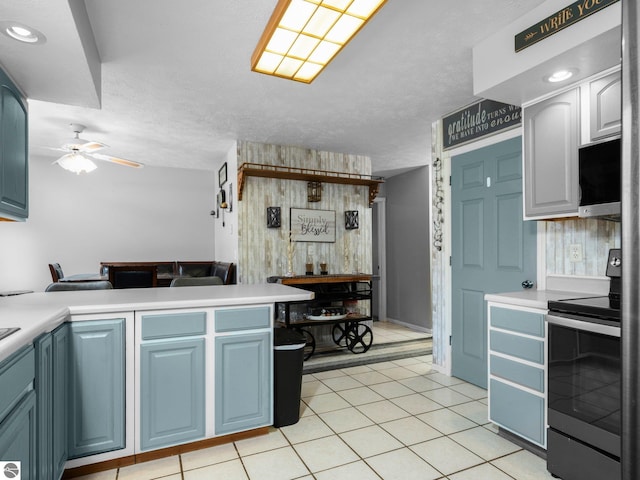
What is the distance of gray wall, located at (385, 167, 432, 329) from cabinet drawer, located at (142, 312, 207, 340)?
13.4 feet

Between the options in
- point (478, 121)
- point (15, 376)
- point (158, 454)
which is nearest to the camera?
point (15, 376)

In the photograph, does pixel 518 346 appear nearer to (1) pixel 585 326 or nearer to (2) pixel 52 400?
(1) pixel 585 326

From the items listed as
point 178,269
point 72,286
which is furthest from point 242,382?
point 178,269

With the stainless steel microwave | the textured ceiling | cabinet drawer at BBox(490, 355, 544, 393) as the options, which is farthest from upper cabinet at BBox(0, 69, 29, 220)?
the stainless steel microwave

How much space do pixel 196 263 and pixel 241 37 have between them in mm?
4307

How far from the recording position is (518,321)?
2.36 m

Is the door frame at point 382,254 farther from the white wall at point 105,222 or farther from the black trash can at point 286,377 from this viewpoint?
the black trash can at point 286,377

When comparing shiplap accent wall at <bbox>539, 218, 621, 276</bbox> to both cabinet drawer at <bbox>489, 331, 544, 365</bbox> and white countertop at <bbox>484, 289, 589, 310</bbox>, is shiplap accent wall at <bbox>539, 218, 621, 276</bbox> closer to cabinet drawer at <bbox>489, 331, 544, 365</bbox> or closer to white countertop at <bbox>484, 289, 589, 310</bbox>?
white countertop at <bbox>484, 289, 589, 310</bbox>

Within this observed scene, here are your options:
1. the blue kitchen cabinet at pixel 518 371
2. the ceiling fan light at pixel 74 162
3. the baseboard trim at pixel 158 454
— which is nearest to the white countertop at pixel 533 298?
the blue kitchen cabinet at pixel 518 371

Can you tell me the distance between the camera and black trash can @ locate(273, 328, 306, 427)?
8.72ft

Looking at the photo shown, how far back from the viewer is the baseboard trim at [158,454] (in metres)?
2.13

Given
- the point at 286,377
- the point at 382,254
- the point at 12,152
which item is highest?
the point at 12,152

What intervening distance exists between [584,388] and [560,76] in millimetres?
1741

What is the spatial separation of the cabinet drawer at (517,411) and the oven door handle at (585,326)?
1.69 ft
